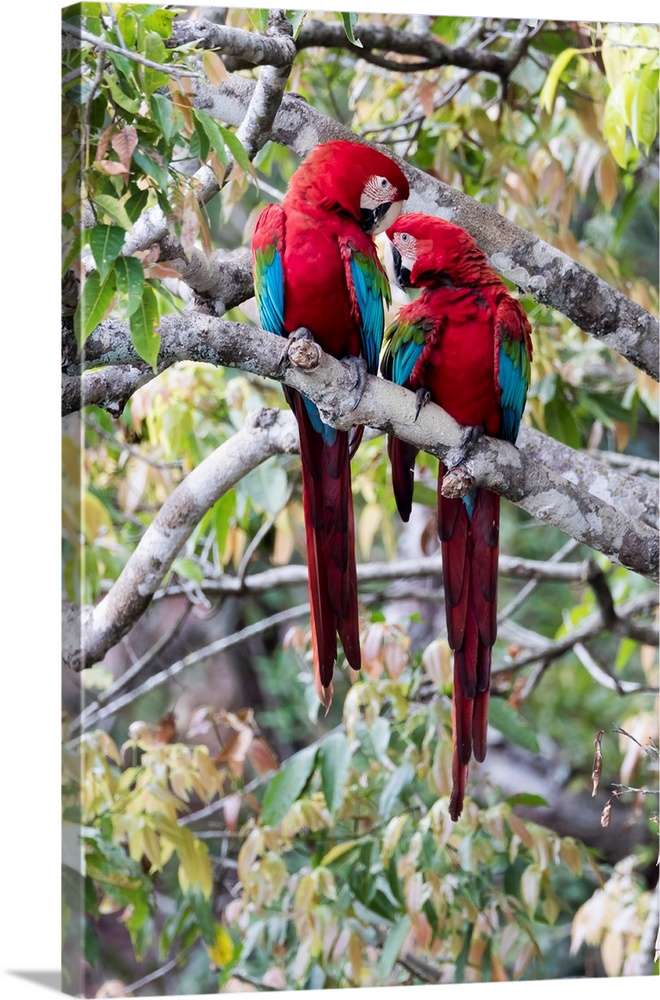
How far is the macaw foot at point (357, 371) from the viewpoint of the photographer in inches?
71.2

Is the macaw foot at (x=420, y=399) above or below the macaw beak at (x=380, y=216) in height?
below

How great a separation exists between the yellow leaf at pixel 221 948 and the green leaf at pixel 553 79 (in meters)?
1.61

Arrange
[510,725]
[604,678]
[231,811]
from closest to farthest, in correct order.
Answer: [231,811], [510,725], [604,678]

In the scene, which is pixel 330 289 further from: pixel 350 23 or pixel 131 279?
pixel 350 23

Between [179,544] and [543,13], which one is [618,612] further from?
[543,13]

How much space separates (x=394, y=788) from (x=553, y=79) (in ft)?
4.39

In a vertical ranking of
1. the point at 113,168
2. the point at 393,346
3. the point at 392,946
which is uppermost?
the point at 113,168

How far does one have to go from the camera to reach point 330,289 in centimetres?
177

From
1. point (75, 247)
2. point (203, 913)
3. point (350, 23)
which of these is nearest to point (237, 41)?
point (350, 23)

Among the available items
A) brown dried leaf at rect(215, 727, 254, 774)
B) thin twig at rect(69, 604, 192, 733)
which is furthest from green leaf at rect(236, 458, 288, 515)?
brown dried leaf at rect(215, 727, 254, 774)

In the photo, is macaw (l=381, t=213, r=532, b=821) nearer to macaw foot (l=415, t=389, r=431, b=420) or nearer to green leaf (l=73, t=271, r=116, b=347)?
macaw foot (l=415, t=389, r=431, b=420)

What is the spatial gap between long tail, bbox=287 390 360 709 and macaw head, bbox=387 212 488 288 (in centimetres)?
29

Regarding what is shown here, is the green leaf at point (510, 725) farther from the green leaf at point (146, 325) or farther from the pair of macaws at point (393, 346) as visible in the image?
the green leaf at point (146, 325)

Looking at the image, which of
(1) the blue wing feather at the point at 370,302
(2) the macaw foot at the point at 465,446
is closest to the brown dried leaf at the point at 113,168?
(1) the blue wing feather at the point at 370,302
